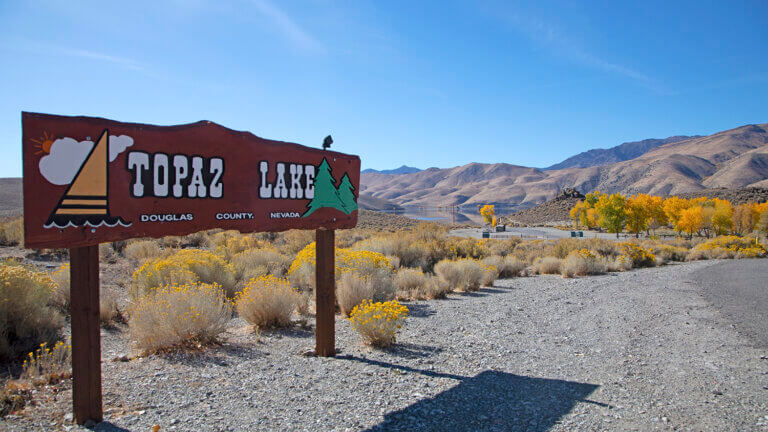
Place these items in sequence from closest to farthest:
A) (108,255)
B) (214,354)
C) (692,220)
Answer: (214,354) → (108,255) → (692,220)

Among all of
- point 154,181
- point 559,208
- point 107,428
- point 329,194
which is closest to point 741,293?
point 329,194

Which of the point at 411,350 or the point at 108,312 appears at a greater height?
the point at 108,312

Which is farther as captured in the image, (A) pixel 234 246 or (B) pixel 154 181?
(A) pixel 234 246

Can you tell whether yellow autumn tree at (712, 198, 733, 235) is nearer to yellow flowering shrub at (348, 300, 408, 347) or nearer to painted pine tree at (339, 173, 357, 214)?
yellow flowering shrub at (348, 300, 408, 347)

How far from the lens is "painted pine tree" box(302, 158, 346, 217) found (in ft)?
19.1

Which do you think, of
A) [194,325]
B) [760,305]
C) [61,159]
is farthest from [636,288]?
[61,159]

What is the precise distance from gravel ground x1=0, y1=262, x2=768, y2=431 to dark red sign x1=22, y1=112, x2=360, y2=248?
68.9 inches

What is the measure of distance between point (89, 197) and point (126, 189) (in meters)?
0.30

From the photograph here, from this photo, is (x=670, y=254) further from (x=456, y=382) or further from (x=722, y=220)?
(x=722, y=220)

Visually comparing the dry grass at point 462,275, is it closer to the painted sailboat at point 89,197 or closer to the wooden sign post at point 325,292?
the wooden sign post at point 325,292

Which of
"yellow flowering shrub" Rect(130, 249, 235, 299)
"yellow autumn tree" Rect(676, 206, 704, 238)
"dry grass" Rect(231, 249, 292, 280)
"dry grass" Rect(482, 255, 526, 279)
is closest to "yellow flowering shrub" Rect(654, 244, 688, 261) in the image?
"dry grass" Rect(482, 255, 526, 279)

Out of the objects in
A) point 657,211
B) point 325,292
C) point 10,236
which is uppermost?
point 657,211

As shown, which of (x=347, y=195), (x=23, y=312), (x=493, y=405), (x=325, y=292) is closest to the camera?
(x=493, y=405)

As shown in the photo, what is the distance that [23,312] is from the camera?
21.4ft
